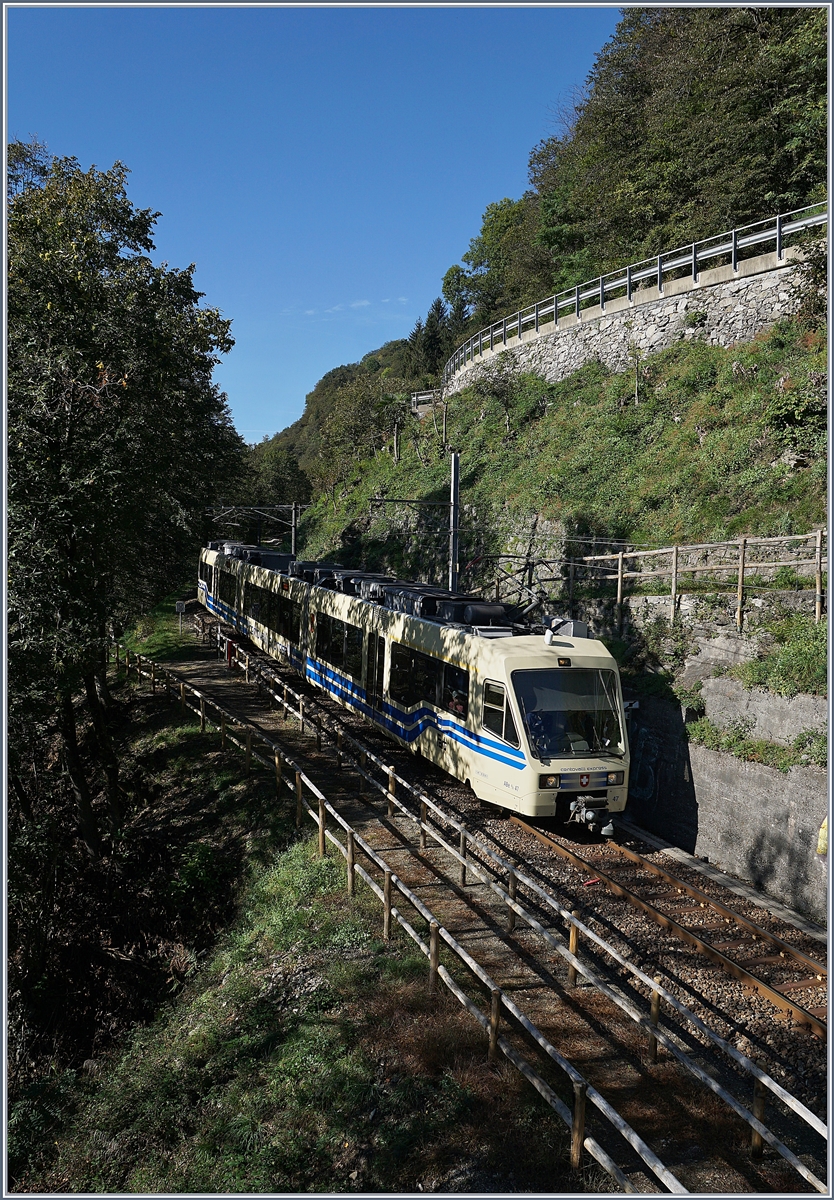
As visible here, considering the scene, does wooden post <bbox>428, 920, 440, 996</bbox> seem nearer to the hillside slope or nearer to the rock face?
the rock face

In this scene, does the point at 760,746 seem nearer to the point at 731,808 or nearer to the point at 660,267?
the point at 731,808

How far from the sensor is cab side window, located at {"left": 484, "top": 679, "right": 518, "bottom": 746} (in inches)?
428

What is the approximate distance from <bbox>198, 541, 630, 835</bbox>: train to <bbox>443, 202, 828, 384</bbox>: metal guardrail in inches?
640

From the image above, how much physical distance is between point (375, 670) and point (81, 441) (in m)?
6.89

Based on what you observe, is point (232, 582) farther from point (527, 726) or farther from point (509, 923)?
point (509, 923)

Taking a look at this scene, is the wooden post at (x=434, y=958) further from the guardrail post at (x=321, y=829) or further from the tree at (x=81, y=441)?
the tree at (x=81, y=441)

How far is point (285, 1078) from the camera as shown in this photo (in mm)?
6988

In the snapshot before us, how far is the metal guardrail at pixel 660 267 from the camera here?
22469mm

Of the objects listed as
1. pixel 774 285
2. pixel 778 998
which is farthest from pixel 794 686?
pixel 774 285

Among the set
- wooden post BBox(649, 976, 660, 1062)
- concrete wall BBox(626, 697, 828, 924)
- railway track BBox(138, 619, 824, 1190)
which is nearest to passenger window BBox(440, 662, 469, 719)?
railway track BBox(138, 619, 824, 1190)

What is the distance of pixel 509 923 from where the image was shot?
28.5 ft

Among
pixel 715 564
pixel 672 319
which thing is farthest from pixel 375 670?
pixel 672 319

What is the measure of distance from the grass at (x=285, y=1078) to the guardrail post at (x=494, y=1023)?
4.3 inches

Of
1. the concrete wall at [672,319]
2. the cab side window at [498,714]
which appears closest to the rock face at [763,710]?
the cab side window at [498,714]
